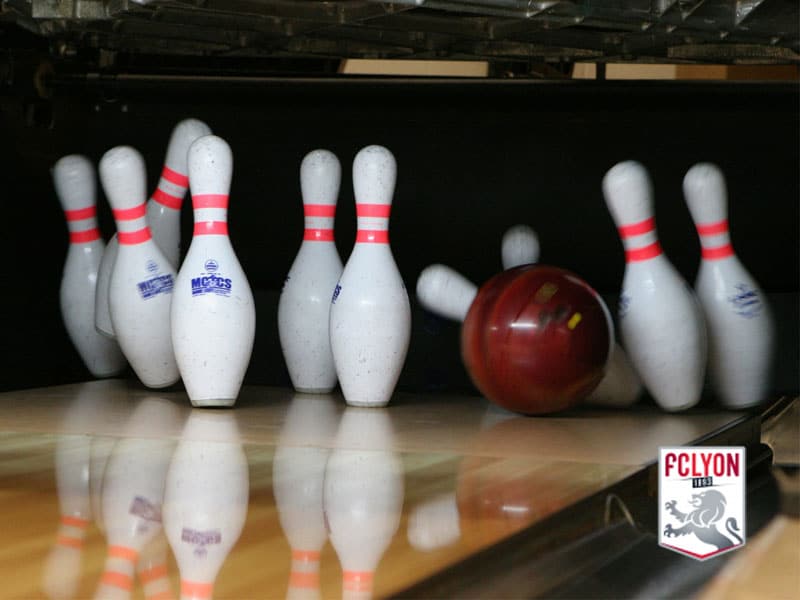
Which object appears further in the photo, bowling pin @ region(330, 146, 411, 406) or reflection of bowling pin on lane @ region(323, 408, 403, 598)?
bowling pin @ region(330, 146, 411, 406)

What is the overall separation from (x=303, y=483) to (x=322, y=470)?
0.32 ft

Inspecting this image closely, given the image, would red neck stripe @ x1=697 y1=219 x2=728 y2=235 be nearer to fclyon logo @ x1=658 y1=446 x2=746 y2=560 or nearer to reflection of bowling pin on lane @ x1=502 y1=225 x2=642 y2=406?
reflection of bowling pin on lane @ x1=502 y1=225 x2=642 y2=406

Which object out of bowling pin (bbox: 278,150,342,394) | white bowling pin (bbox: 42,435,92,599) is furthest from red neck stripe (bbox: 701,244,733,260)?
white bowling pin (bbox: 42,435,92,599)

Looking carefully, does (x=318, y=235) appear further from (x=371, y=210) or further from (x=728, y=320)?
(x=728, y=320)

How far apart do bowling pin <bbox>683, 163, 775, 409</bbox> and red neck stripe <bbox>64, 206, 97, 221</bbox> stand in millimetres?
1210

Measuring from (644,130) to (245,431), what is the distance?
3.96 ft

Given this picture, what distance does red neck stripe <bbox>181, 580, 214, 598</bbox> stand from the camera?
1002 mm

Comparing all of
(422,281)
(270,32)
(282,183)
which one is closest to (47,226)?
(282,183)

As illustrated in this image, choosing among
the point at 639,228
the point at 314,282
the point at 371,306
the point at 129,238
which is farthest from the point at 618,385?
the point at 129,238

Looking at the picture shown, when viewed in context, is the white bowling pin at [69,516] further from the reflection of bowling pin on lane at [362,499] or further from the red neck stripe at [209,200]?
the red neck stripe at [209,200]

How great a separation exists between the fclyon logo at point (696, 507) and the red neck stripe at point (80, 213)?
146 cm

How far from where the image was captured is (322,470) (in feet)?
5.27

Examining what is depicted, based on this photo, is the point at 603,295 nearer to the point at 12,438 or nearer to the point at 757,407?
the point at 757,407

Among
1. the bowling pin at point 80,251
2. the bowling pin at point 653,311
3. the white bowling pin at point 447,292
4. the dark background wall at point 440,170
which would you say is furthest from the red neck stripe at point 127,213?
the bowling pin at point 653,311
